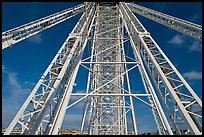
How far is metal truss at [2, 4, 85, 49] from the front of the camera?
766 centimetres

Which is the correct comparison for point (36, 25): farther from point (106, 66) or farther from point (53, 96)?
point (106, 66)

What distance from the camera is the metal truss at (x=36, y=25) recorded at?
7656 mm

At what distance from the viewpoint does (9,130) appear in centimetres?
576

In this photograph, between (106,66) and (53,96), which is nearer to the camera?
(53,96)

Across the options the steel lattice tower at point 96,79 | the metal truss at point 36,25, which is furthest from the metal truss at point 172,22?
the metal truss at point 36,25

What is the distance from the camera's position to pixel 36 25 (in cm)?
959

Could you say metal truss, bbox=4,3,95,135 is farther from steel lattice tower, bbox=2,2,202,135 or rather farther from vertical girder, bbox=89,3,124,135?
vertical girder, bbox=89,3,124,135

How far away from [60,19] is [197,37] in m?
7.54

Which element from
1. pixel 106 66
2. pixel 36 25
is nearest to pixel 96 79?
pixel 106 66

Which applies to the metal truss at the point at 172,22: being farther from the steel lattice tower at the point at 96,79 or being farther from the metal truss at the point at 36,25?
the metal truss at the point at 36,25

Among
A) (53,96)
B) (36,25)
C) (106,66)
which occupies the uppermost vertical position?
(106,66)

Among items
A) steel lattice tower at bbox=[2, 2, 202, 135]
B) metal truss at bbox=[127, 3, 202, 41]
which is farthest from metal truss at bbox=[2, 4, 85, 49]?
metal truss at bbox=[127, 3, 202, 41]

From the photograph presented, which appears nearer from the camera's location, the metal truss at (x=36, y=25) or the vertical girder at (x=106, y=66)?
the metal truss at (x=36, y=25)

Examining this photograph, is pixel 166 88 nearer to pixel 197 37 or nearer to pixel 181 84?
pixel 181 84
